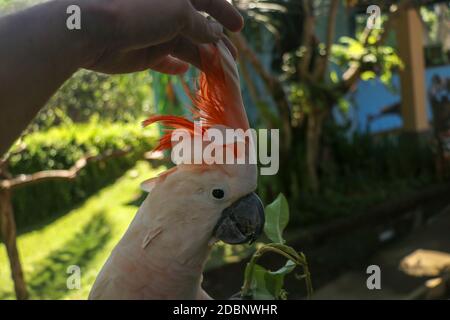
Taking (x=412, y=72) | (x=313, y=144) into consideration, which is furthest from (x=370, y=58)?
(x=412, y=72)

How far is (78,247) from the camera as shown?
5770 millimetres

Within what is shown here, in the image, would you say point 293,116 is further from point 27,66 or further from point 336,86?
point 27,66

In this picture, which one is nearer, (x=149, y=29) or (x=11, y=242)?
(x=149, y=29)

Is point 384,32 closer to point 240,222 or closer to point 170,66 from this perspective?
point 170,66

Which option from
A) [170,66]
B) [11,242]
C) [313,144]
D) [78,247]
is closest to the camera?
[170,66]

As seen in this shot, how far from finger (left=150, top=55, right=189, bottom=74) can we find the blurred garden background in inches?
89.1

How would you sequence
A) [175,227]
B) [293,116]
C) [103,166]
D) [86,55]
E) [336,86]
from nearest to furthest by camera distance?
[86,55]
[175,227]
[336,86]
[293,116]
[103,166]

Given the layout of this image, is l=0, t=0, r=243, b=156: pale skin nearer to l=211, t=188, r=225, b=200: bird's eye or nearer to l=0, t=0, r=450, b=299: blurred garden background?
l=211, t=188, r=225, b=200: bird's eye

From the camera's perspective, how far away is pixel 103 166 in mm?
8531

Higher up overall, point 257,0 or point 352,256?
point 257,0

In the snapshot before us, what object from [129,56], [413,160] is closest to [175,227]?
[129,56]

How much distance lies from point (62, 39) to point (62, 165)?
743 centimetres

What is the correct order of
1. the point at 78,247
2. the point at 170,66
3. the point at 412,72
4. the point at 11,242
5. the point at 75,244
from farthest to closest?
the point at 412,72, the point at 75,244, the point at 78,247, the point at 11,242, the point at 170,66

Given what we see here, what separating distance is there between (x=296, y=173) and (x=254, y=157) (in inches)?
223
